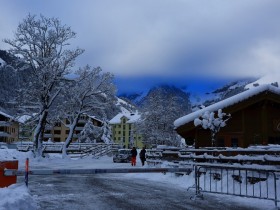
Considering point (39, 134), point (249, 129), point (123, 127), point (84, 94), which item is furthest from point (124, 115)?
point (249, 129)

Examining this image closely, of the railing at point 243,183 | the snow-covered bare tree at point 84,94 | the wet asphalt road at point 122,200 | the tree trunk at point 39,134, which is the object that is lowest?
the wet asphalt road at point 122,200

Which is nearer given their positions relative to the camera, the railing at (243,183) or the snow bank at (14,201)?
the snow bank at (14,201)

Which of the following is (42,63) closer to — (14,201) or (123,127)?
(14,201)

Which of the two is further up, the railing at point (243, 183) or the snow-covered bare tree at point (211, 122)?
the snow-covered bare tree at point (211, 122)

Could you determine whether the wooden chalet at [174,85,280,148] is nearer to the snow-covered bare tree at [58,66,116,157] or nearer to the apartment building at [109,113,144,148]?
the snow-covered bare tree at [58,66,116,157]

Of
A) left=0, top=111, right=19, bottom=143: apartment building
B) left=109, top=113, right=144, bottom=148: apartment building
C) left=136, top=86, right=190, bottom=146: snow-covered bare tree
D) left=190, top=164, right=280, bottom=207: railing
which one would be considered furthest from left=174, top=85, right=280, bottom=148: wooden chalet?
left=109, top=113, right=144, bottom=148: apartment building

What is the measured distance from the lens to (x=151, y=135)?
70125mm

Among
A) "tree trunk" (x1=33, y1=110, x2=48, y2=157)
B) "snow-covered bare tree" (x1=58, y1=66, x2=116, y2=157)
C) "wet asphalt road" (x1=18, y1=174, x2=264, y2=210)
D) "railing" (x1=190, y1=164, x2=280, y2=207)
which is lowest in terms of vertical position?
"wet asphalt road" (x1=18, y1=174, x2=264, y2=210)

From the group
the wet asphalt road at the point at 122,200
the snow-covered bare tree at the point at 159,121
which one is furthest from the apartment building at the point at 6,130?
the wet asphalt road at the point at 122,200

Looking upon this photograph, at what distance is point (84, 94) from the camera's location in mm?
46688

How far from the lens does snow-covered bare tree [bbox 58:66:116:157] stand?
46334 mm

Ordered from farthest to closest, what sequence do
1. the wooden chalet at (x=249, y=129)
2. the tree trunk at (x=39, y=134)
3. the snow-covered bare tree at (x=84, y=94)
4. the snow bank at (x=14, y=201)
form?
1. the snow-covered bare tree at (x=84, y=94)
2. the tree trunk at (x=39, y=134)
3. the wooden chalet at (x=249, y=129)
4. the snow bank at (x=14, y=201)

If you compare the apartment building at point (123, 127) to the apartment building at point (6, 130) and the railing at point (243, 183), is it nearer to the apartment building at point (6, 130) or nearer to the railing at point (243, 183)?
the apartment building at point (6, 130)

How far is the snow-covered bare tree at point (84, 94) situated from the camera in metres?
46.3
